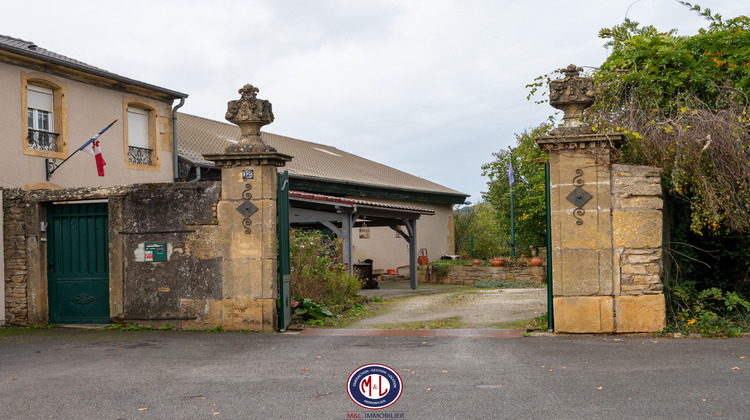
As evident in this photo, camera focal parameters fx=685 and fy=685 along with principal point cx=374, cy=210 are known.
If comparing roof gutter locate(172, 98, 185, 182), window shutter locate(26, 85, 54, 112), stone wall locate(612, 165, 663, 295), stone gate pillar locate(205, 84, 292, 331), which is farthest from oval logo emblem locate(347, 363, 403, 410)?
roof gutter locate(172, 98, 185, 182)

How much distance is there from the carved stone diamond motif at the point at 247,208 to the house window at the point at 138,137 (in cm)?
881

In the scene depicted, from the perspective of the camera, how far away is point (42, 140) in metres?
14.2

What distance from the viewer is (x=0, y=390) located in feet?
17.8

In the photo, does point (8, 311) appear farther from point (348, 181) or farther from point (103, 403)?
point (348, 181)

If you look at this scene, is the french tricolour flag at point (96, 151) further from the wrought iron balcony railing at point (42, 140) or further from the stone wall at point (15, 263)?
the stone wall at point (15, 263)

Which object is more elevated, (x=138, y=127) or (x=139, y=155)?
(x=138, y=127)

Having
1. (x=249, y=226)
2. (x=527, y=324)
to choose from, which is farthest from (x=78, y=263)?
(x=527, y=324)

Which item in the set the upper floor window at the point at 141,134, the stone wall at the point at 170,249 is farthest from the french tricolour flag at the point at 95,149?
the stone wall at the point at 170,249

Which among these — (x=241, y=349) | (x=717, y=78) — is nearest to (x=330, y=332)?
(x=241, y=349)

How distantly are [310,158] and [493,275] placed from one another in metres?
7.65

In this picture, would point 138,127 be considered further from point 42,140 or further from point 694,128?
point 694,128

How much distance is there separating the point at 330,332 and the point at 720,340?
4.38m

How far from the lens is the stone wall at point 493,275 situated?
18.9 meters

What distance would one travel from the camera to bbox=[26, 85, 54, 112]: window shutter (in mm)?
14016
